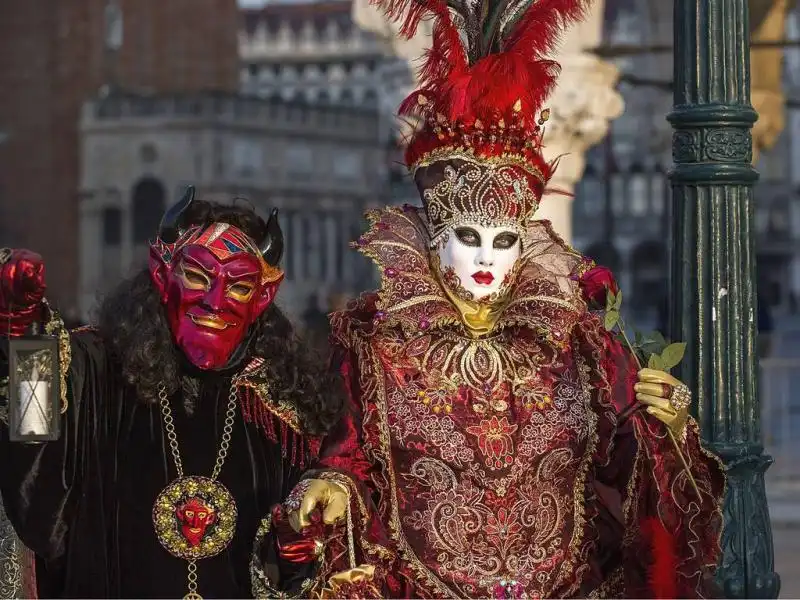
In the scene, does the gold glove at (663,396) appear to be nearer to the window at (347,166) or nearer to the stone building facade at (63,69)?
the stone building facade at (63,69)

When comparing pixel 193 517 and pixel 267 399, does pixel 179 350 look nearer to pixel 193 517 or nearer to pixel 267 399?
pixel 267 399

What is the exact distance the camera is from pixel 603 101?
36.2ft

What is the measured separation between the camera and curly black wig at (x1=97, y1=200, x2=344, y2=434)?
19.4 feet

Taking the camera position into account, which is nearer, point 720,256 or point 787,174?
point 720,256

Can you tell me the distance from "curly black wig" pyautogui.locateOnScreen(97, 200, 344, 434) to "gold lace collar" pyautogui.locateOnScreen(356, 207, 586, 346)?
0.88ft

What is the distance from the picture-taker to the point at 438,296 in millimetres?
6004

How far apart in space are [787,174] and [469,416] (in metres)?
68.9

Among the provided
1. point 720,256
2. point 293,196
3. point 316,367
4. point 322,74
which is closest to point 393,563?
point 316,367

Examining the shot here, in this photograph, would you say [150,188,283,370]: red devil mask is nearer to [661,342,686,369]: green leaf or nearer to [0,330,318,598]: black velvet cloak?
[0,330,318,598]: black velvet cloak

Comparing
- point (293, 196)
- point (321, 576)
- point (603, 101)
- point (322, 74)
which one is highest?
point (322, 74)

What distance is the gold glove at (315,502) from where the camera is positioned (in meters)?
5.56

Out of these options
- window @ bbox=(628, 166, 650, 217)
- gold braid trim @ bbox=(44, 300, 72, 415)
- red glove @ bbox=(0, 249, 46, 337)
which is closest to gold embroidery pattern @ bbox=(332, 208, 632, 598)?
gold braid trim @ bbox=(44, 300, 72, 415)

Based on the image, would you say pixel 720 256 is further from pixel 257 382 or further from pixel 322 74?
pixel 322 74

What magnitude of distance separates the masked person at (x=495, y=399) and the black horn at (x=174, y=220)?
0.54 meters
